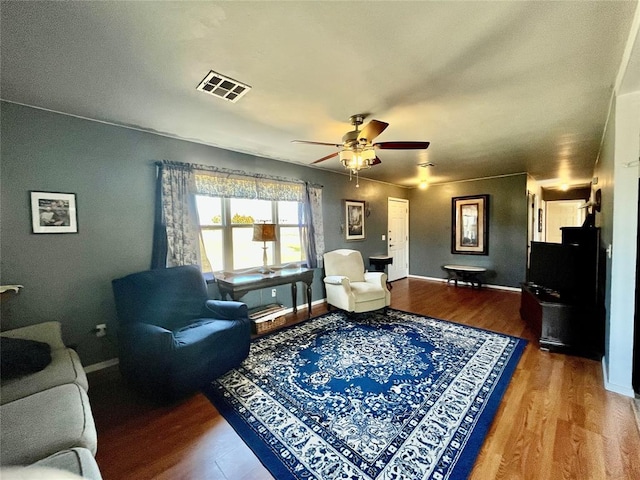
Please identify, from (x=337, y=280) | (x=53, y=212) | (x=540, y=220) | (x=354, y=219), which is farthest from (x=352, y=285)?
(x=540, y=220)

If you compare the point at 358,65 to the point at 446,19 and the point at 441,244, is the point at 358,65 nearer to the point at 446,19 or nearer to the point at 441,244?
the point at 446,19

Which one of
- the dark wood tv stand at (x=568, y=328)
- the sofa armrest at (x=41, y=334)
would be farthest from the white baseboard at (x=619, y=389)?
the sofa armrest at (x=41, y=334)

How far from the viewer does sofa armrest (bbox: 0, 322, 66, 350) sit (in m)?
1.79

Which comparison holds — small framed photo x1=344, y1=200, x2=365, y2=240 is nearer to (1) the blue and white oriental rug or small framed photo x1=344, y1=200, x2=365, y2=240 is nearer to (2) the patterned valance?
(2) the patterned valance

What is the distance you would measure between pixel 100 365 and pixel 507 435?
344 cm

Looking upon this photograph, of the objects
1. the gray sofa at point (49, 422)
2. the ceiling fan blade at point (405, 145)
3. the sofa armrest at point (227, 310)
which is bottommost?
the gray sofa at point (49, 422)

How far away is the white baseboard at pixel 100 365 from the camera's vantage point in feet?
7.98

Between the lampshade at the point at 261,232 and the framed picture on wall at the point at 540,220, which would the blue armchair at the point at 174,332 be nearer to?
the lampshade at the point at 261,232

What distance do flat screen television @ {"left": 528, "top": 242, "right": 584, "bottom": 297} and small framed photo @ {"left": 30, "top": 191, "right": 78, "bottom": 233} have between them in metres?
5.02

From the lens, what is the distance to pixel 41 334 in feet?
6.16

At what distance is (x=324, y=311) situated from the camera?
4121 mm

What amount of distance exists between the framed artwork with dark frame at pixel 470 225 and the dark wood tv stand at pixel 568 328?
294 centimetres

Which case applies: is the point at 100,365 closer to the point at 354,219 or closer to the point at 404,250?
the point at 354,219

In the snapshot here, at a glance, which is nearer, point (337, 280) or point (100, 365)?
point (100, 365)
